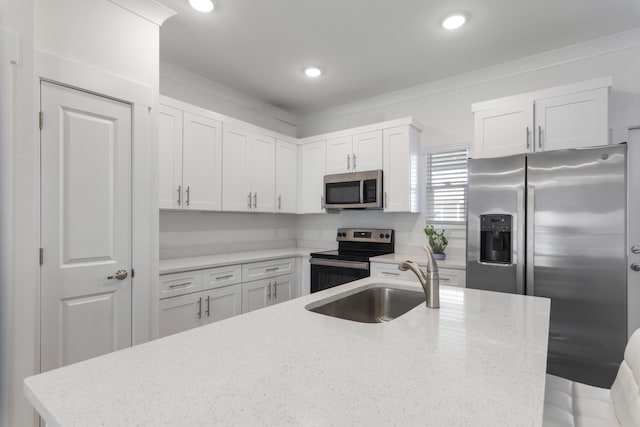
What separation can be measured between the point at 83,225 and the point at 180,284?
3.03ft

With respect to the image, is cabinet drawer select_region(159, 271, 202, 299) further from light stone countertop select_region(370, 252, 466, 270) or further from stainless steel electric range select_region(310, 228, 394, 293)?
light stone countertop select_region(370, 252, 466, 270)

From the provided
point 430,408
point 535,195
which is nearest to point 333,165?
point 535,195

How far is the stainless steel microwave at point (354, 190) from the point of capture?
3.45m

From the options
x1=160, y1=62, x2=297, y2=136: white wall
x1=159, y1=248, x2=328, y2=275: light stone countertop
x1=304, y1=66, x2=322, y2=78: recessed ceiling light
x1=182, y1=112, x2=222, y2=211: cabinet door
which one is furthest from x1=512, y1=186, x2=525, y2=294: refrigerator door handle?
x1=160, y1=62, x2=297, y2=136: white wall

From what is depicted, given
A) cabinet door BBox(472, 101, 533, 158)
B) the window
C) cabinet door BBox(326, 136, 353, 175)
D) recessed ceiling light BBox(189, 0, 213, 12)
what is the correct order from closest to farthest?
recessed ceiling light BBox(189, 0, 213, 12)
cabinet door BBox(472, 101, 533, 158)
the window
cabinet door BBox(326, 136, 353, 175)

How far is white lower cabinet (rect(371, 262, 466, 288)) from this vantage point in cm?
279

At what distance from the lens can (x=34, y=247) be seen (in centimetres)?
159

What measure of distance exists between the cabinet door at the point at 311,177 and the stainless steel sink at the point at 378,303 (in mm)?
2173

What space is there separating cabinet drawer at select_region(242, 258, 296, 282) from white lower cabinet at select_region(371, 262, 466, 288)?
0.97 metres

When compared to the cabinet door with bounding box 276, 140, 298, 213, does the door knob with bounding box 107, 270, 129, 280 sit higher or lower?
lower

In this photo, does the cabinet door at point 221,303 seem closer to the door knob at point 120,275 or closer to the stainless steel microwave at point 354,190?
the door knob at point 120,275

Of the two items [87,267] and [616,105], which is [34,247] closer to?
[87,267]

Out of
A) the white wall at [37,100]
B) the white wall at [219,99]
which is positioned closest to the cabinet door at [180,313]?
the white wall at [37,100]

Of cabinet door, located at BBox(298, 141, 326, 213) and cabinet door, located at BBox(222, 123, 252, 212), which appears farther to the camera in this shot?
cabinet door, located at BBox(298, 141, 326, 213)
